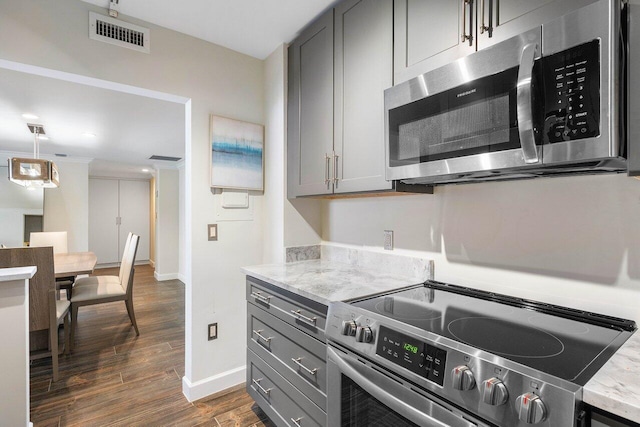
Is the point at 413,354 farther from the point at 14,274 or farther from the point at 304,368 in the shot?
the point at 14,274

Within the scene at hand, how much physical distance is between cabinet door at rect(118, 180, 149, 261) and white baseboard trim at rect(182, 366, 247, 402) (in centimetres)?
661

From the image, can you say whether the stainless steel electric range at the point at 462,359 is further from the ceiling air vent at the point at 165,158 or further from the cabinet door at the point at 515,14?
the ceiling air vent at the point at 165,158

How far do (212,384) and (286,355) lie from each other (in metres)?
0.96

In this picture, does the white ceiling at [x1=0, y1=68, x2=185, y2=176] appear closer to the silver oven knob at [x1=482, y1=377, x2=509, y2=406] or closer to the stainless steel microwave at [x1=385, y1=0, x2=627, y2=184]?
the stainless steel microwave at [x1=385, y1=0, x2=627, y2=184]

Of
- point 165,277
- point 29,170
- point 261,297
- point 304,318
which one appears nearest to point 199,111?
point 261,297

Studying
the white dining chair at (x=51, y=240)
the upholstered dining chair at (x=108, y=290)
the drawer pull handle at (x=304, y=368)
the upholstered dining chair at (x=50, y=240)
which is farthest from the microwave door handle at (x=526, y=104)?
the white dining chair at (x=51, y=240)

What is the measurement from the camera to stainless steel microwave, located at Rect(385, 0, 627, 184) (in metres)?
0.82

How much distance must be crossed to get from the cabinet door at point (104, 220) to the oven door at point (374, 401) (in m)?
8.07

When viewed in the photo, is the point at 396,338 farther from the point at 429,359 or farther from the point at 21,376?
the point at 21,376

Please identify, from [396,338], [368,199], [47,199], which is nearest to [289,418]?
[396,338]

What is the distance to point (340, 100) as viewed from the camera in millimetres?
1782

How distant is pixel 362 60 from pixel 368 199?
2.70 feet

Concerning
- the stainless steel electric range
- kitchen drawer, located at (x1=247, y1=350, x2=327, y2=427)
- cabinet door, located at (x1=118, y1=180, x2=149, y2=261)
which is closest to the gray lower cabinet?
kitchen drawer, located at (x1=247, y1=350, x2=327, y2=427)

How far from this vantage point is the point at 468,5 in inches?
45.7
